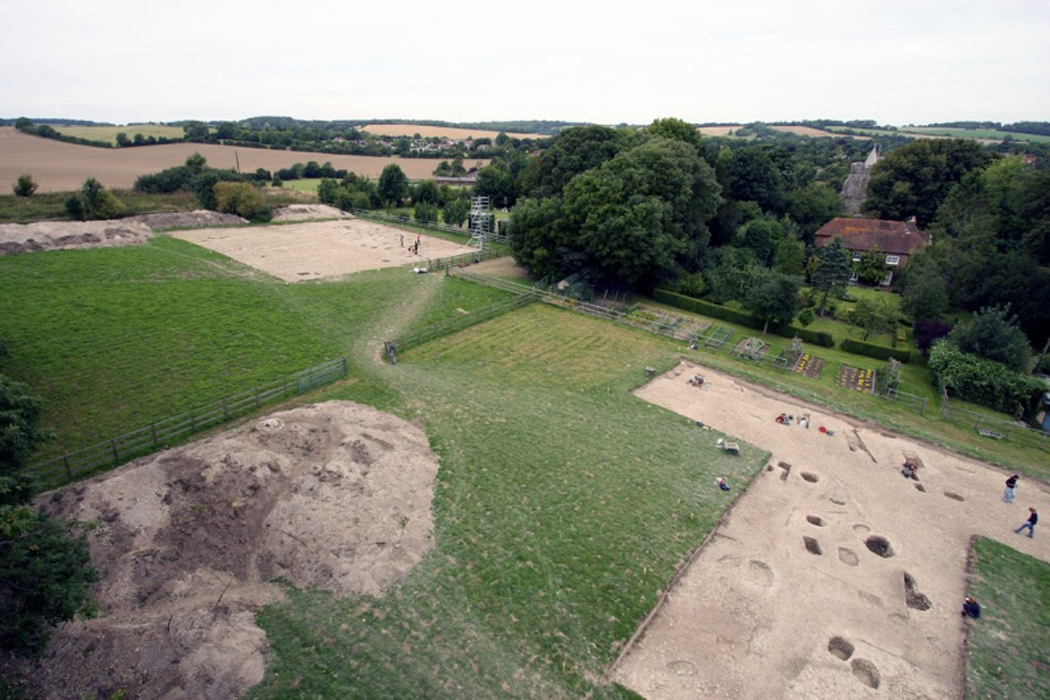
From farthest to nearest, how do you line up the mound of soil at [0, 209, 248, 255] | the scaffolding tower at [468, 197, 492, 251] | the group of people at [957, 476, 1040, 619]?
the scaffolding tower at [468, 197, 492, 251] < the mound of soil at [0, 209, 248, 255] < the group of people at [957, 476, 1040, 619]

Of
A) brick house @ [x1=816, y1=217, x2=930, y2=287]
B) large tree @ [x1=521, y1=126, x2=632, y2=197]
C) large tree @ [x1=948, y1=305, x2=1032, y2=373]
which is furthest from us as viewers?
large tree @ [x1=521, y1=126, x2=632, y2=197]

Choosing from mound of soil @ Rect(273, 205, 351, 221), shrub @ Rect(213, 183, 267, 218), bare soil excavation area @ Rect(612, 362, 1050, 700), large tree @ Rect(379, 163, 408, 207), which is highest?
large tree @ Rect(379, 163, 408, 207)

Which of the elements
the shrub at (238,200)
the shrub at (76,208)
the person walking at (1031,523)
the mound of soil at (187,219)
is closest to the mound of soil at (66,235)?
the mound of soil at (187,219)

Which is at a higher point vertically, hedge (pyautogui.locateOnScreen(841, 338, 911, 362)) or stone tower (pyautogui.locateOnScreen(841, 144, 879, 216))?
stone tower (pyautogui.locateOnScreen(841, 144, 879, 216))

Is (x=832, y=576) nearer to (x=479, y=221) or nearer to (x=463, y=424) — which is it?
(x=463, y=424)

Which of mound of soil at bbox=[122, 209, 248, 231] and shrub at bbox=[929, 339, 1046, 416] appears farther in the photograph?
mound of soil at bbox=[122, 209, 248, 231]

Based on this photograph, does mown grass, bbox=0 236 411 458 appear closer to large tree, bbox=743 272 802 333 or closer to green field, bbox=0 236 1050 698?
green field, bbox=0 236 1050 698

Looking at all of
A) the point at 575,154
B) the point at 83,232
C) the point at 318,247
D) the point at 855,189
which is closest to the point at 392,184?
the point at 318,247

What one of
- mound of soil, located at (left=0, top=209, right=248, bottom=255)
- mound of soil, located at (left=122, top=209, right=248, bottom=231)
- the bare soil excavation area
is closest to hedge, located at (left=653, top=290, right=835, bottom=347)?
the bare soil excavation area
